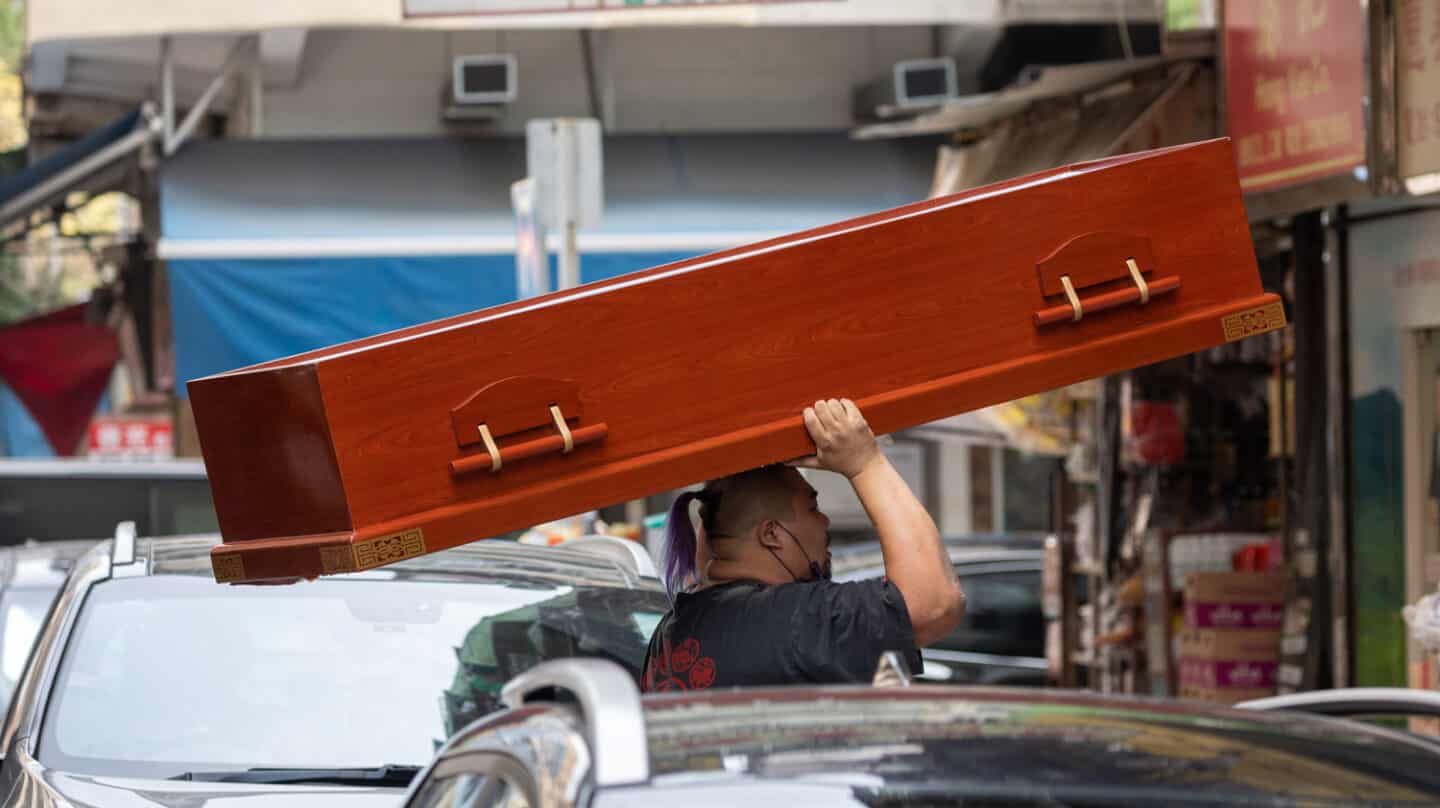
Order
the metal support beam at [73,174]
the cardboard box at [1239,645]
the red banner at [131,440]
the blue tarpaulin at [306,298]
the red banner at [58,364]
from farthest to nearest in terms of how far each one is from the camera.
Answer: the red banner at [58,364] → the red banner at [131,440] → the metal support beam at [73,174] → the blue tarpaulin at [306,298] → the cardboard box at [1239,645]

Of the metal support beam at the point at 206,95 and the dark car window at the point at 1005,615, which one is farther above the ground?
the metal support beam at the point at 206,95

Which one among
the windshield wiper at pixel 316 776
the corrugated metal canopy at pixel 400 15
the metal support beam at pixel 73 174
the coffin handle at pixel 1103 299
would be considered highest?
the corrugated metal canopy at pixel 400 15

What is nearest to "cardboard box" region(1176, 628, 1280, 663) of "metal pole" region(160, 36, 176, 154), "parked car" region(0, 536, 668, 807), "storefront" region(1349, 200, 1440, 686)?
"storefront" region(1349, 200, 1440, 686)

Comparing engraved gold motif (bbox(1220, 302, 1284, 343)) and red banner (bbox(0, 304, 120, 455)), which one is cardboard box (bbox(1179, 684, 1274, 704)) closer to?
engraved gold motif (bbox(1220, 302, 1284, 343))

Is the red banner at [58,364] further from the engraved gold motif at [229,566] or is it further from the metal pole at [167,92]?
the engraved gold motif at [229,566]

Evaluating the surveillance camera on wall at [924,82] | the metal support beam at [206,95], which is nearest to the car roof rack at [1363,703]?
the surveillance camera on wall at [924,82]

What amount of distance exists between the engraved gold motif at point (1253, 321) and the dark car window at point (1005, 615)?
7.54 metres

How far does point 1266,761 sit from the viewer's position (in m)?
2.80

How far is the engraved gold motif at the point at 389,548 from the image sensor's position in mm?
3893

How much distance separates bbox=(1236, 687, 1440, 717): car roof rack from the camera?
14.2 feet

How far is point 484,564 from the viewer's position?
19.3ft

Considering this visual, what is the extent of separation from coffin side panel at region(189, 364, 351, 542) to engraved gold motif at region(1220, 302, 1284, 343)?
1917 mm

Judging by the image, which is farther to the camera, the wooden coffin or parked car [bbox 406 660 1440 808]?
the wooden coffin

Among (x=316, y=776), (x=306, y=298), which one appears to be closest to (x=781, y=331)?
(x=316, y=776)
